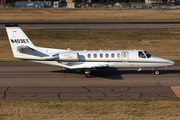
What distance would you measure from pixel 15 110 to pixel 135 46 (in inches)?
1085

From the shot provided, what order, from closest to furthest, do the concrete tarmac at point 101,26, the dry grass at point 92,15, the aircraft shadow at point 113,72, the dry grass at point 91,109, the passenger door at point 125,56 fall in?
the dry grass at point 91,109 < the passenger door at point 125,56 < the aircraft shadow at point 113,72 < the concrete tarmac at point 101,26 < the dry grass at point 92,15

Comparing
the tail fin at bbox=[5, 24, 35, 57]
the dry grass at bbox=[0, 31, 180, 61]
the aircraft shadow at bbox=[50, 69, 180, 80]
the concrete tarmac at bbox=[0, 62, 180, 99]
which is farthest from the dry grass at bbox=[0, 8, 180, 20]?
the tail fin at bbox=[5, 24, 35, 57]

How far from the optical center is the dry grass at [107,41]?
38.6 m

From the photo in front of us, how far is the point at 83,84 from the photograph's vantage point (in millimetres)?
22000

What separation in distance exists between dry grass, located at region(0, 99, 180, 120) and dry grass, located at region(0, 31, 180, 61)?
61.1ft

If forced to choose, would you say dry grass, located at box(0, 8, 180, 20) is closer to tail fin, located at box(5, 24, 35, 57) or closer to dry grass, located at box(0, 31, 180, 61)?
dry grass, located at box(0, 31, 180, 61)

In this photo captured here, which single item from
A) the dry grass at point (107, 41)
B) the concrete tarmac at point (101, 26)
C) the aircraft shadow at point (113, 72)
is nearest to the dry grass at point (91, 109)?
the aircraft shadow at point (113, 72)

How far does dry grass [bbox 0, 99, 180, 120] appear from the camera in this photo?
14898mm

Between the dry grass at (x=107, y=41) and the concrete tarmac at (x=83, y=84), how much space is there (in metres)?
10.0

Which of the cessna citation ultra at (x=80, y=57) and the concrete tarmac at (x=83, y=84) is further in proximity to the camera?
the cessna citation ultra at (x=80, y=57)

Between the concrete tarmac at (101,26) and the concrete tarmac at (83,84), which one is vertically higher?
the concrete tarmac at (101,26)

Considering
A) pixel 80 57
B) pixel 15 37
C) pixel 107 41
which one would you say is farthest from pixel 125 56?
pixel 107 41

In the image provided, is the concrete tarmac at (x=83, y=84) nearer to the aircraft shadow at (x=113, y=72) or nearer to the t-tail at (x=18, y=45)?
the aircraft shadow at (x=113, y=72)

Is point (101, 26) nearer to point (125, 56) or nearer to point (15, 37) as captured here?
point (125, 56)
